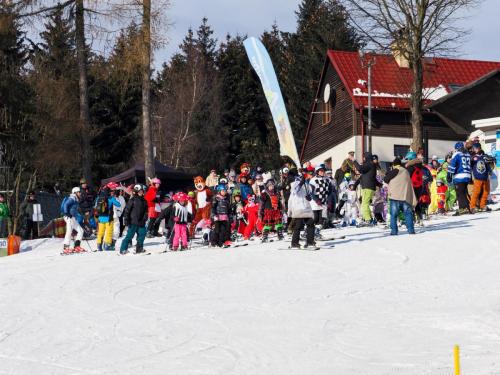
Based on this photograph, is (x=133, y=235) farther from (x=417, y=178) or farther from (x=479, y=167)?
(x=479, y=167)

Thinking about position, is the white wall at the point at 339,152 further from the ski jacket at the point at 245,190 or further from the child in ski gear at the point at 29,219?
the ski jacket at the point at 245,190

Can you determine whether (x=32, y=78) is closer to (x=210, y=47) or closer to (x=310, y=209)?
(x=210, y=47)

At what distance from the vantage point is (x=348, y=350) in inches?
408

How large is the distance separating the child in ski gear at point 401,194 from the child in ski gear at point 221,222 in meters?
3.49

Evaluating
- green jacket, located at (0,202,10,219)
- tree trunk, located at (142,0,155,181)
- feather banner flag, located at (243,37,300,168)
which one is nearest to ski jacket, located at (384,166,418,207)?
feather banner flag, located at (243,37,300,168)

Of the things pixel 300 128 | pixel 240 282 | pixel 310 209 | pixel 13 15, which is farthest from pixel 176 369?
pixel 300 128

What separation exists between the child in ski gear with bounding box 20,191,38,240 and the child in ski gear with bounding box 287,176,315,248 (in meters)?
10.6

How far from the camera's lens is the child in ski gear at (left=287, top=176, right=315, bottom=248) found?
18078mm

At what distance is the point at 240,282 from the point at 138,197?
563cm

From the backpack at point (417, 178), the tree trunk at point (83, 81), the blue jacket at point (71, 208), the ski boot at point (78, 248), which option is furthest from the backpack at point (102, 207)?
the tree trunk at point (83, 81)

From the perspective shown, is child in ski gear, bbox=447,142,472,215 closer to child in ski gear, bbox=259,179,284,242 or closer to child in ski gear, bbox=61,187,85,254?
child in ski gear, bbox=259,179,284,242

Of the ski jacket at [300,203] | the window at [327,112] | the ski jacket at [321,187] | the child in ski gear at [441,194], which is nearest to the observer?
the ski jacket at [300,203]

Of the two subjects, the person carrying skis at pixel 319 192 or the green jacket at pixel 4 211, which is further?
the green jacket at pixel 4 211

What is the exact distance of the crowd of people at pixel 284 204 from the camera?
771 inches
